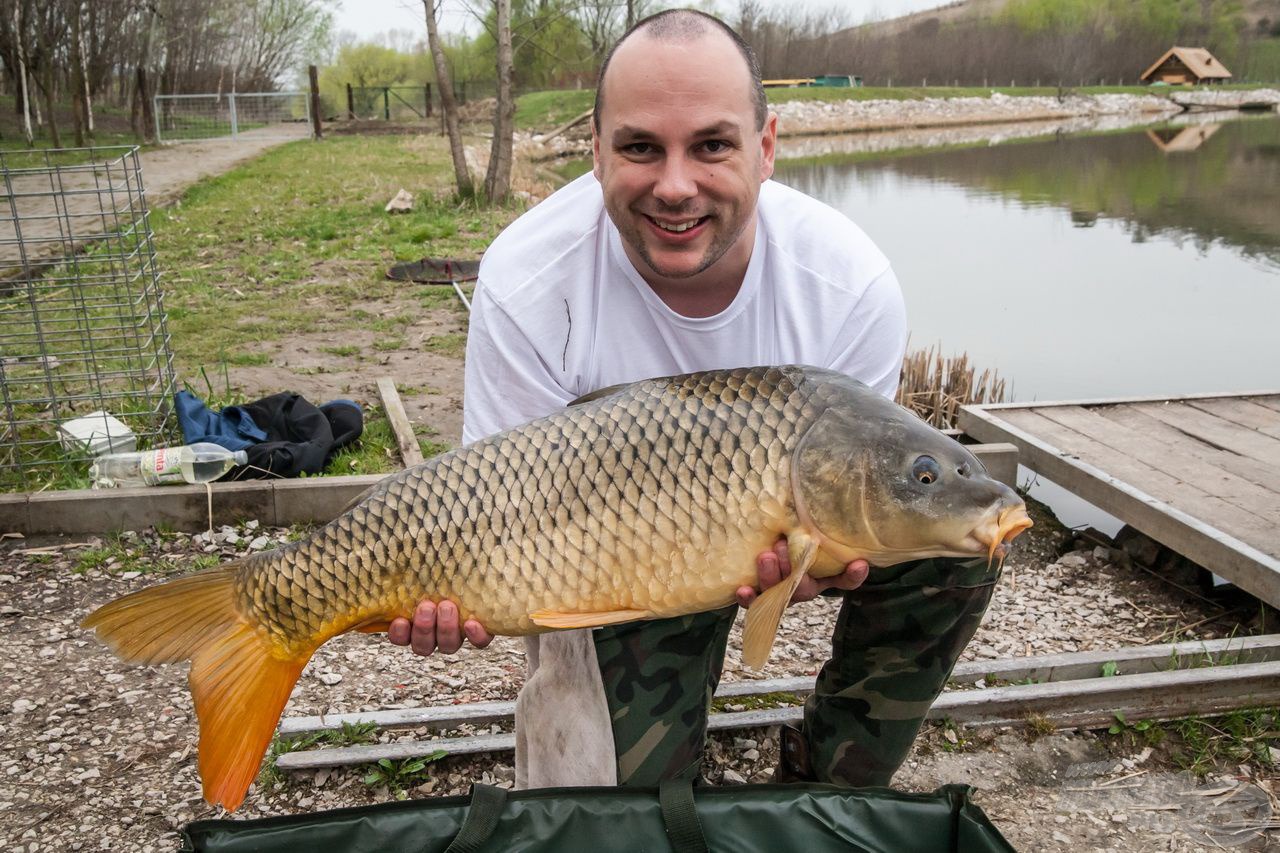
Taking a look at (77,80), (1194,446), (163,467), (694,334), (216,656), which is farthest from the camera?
(77,80)

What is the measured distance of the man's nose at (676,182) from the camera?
154 centimetres

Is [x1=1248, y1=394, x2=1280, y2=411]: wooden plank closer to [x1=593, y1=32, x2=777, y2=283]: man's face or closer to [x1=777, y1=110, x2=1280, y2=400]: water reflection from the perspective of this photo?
[x1=777, y1=110, x2=1280, y2=400]: water reflection

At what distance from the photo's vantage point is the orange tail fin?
4.61 ft

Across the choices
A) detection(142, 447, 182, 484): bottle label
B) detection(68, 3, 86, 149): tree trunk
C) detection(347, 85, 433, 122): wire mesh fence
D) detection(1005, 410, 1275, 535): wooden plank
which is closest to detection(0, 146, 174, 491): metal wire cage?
detection(142, 447, 182, 484): bottle label

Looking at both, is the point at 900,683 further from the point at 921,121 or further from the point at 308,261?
the point at 921,121

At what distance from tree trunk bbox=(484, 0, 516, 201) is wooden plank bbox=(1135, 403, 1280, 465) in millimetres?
6342

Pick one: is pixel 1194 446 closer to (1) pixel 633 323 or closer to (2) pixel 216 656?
(1) pixel 633 323

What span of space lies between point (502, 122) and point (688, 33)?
771 cm

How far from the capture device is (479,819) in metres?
1.54

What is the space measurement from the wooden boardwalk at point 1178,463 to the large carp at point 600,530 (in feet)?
4.61

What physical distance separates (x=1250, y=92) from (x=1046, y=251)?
36397mm

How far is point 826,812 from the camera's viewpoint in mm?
1574

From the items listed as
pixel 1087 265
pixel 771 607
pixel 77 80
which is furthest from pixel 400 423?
pixel 77 80

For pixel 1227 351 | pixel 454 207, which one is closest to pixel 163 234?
pixel 454 207
